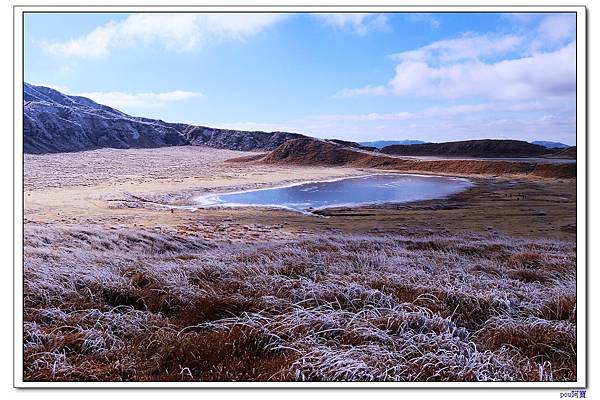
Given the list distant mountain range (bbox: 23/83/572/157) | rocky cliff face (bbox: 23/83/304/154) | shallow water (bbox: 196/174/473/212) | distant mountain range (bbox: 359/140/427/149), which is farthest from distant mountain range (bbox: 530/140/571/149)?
rocky cliff face (bbox: 23/83/304/154)

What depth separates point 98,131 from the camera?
3592 mm

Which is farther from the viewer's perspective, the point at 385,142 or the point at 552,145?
the point at 385,142

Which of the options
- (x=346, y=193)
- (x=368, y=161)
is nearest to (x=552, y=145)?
(x=368, y=161)

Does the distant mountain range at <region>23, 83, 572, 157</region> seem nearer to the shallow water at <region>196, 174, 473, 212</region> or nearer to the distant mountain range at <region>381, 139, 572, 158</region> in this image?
the distant mountain range at <region>381, 139, 572, 158</region>

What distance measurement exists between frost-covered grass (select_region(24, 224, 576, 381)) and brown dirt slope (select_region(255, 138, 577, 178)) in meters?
0.60

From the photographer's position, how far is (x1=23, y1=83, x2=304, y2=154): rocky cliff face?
10.4ft

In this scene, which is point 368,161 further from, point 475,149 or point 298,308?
point 298,308

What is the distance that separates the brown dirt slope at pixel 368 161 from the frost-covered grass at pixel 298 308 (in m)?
0.60

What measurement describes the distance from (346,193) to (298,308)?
1.15 m

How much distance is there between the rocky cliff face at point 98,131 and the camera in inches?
124
